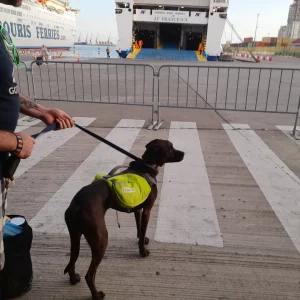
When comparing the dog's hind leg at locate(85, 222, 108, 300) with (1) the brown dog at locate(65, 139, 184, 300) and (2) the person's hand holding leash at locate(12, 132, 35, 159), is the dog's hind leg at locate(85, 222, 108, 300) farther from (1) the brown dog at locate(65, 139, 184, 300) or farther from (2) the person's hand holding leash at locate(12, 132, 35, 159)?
(2) the person's hand holding leash at locate(12, 132, 35, 159)

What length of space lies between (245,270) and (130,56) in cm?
3421

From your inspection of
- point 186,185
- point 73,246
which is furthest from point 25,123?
point 73,246

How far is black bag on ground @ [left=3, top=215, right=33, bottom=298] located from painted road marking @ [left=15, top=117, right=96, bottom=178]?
233 centimetres

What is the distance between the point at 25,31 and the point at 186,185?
43.6 meters

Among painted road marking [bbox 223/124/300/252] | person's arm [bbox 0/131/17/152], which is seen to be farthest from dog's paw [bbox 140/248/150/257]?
person's arm [bbox 0/131/17/152]

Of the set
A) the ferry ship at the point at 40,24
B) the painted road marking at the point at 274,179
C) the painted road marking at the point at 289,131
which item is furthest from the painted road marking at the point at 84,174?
the ferry ship at the point at 40,24

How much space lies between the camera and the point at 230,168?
462cm

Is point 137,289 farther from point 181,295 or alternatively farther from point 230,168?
point 230,168

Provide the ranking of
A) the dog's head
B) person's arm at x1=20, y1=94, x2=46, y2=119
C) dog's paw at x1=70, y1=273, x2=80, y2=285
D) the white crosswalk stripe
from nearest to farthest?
1. person's arm at x1=20, y1=94, x2=46, y2=119
2. dog's paw at x1=70, y1=273, x2=80, y2=285
3. the dog's head
4. the white crosswalk stripe

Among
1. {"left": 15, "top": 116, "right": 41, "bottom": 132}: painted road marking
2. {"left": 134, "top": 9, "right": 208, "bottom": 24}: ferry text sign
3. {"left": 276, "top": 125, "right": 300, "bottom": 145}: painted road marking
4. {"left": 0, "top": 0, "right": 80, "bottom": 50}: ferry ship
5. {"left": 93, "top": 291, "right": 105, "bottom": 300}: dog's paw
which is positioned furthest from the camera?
{"left": 0, "top": 0, "right": 80, "bottom": 50}: ferry ship

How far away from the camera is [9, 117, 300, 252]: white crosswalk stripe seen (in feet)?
10.1

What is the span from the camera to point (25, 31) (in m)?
40.5

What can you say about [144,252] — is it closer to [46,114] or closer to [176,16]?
[46,114]

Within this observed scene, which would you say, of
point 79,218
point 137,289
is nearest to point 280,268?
point 137,289
